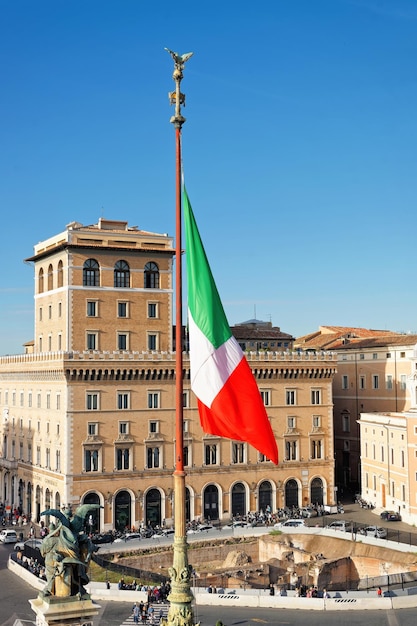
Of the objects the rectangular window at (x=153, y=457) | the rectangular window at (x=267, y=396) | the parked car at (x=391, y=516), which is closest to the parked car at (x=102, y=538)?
the rectangular window at (x=153, y=457)

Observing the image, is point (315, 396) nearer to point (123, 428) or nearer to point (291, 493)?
point (291, 493)

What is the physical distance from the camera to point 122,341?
66875mm

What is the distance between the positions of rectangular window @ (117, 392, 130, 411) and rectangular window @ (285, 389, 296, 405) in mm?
13922

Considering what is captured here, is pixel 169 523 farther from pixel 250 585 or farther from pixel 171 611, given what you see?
pixel 171 611

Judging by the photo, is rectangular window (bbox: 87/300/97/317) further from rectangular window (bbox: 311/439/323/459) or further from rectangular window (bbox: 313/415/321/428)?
rectangular window (bbox: 311/439/323/459)

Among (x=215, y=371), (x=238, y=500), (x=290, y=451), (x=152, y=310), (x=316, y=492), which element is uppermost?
(x=152, y=310)

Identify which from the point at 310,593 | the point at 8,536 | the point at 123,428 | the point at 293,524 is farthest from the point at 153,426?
the point at 310,593

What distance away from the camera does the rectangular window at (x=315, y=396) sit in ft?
236

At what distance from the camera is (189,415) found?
66.3 metres

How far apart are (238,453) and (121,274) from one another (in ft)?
55.0

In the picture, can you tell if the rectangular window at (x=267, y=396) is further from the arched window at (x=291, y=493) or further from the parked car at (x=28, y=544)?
the parked car at (x=28, y=544)

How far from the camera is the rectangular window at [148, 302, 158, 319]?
67938 millimetres

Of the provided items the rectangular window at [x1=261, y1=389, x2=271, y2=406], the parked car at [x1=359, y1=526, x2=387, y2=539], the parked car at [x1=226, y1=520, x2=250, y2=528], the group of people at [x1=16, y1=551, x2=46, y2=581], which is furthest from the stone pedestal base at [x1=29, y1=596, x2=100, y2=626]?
the rectangular window at [x1=261, y1=389, x2=271, y2=406]

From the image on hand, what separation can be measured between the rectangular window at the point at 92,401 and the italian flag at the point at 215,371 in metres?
45.6
